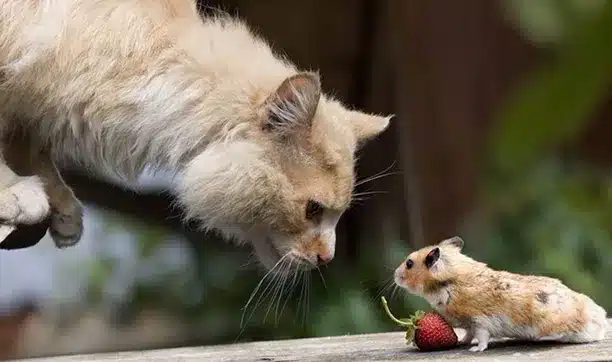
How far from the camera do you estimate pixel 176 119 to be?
1.20 m

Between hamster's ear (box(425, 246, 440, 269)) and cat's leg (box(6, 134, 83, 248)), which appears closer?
hamster's ear (box(425, 246, 440, 269))

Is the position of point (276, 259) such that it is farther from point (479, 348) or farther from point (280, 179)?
point (479, 348)

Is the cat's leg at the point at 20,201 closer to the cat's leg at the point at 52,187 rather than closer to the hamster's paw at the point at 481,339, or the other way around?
the cat's leg at the point at 52,187

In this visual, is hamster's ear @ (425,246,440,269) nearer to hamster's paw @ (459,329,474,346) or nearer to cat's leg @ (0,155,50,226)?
hamster's paw @ (459,329,474,346)

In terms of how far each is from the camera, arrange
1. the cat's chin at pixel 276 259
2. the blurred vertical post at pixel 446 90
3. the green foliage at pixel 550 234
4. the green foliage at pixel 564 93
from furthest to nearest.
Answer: the blurred vertical post at pixel 446 90, the green foliage at pixel 550 234, the cat's chin at pixel 276 259, the green foliage at pixel 564 93

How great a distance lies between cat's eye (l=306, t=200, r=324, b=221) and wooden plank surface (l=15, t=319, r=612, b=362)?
177 millimetres

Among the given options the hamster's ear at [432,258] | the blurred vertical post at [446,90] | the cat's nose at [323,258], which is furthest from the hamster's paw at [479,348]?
the blurred vertical post at [446,90]

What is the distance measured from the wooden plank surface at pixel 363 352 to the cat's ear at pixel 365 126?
0.30 meters

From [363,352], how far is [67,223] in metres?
0.47

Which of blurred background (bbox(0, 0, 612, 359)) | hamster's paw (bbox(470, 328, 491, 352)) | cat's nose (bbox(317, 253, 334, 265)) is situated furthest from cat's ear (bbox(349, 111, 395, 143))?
blurred background (bbox(0, 0, 612, 359))

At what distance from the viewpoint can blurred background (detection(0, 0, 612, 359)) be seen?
7.22 feet

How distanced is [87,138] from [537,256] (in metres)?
1.21

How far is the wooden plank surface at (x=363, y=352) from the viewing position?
3.21ft

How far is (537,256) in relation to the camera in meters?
2.07
